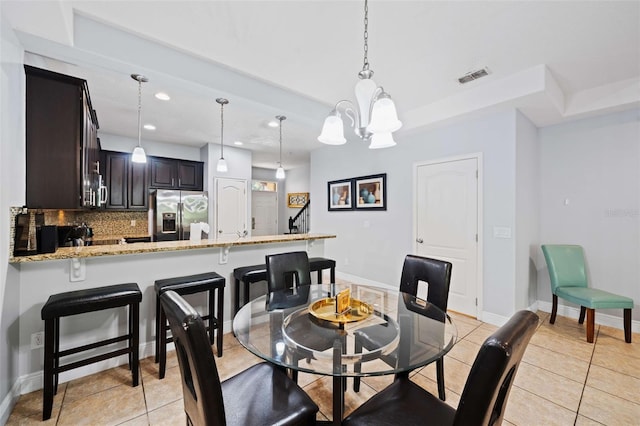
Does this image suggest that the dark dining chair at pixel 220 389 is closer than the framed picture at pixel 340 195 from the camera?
Yes

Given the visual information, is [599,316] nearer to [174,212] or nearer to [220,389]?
[220,389]

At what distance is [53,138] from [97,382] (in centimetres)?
196

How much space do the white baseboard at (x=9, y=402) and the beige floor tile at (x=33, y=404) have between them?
0.03 meters

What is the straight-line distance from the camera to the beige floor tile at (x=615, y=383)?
1.98 meters

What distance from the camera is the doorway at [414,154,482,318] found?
11.3 feet

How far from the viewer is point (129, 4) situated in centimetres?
193

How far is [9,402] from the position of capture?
5.75ft

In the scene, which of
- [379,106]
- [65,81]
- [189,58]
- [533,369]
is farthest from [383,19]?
[533,369]

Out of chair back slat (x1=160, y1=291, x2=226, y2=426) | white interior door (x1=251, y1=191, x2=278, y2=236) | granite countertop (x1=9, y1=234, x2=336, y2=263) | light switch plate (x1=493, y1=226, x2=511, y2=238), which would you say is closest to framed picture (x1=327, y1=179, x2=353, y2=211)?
granite countertop (x1=9, y1=234, x2=336, y2=263)


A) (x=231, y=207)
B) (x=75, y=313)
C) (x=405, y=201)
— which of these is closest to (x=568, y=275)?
(x=405, y=201)

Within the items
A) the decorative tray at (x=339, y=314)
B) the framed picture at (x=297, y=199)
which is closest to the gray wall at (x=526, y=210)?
the decorative tray at (x=339, y=314)

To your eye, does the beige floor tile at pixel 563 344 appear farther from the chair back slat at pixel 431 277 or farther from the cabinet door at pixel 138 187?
the cabinet door at pixel 138 187

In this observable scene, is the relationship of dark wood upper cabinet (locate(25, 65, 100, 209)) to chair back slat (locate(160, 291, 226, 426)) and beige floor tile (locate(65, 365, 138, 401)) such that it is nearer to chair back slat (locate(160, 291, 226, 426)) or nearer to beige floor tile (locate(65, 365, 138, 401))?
beige floor tile (locate(65, 365, 138, 401))

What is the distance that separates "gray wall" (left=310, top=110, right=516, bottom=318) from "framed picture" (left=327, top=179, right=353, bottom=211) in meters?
0.12
